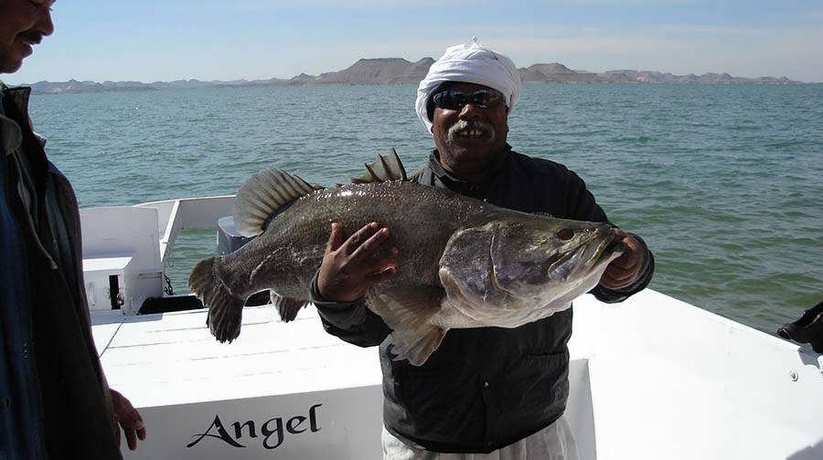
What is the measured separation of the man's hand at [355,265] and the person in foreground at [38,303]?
31.5 inches

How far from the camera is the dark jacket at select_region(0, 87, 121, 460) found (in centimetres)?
201

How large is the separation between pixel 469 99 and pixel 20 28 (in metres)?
1.59

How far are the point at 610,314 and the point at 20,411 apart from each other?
12.1 ft

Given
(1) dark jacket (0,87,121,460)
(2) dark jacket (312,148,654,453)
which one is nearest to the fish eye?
(2) dark jacket (312,148,654,453)

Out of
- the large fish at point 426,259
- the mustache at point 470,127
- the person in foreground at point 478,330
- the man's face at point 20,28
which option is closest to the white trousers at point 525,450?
the person in foreground at point 478,330

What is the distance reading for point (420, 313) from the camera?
2338 millimetres

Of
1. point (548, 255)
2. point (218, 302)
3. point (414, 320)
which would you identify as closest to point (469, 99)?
point (548, 255)

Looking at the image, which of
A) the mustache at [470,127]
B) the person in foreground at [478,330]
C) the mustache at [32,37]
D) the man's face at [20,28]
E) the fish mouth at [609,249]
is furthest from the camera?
the mustache at [470,127]

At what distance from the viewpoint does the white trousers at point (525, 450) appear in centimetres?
264

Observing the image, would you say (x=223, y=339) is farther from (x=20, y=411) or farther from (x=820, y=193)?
(x=820, y=193)

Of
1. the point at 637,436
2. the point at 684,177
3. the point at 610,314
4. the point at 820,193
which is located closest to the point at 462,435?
the point at 637,436

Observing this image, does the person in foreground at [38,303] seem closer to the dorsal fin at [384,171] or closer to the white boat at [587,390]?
the dorsal fin at [384,171]

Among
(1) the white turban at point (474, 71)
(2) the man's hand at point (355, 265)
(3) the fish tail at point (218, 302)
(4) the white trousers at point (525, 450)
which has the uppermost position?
(1) the white turban at point (474, 71)

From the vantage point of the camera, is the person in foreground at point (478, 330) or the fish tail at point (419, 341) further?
A: the person in foreground at point (478, 330)
